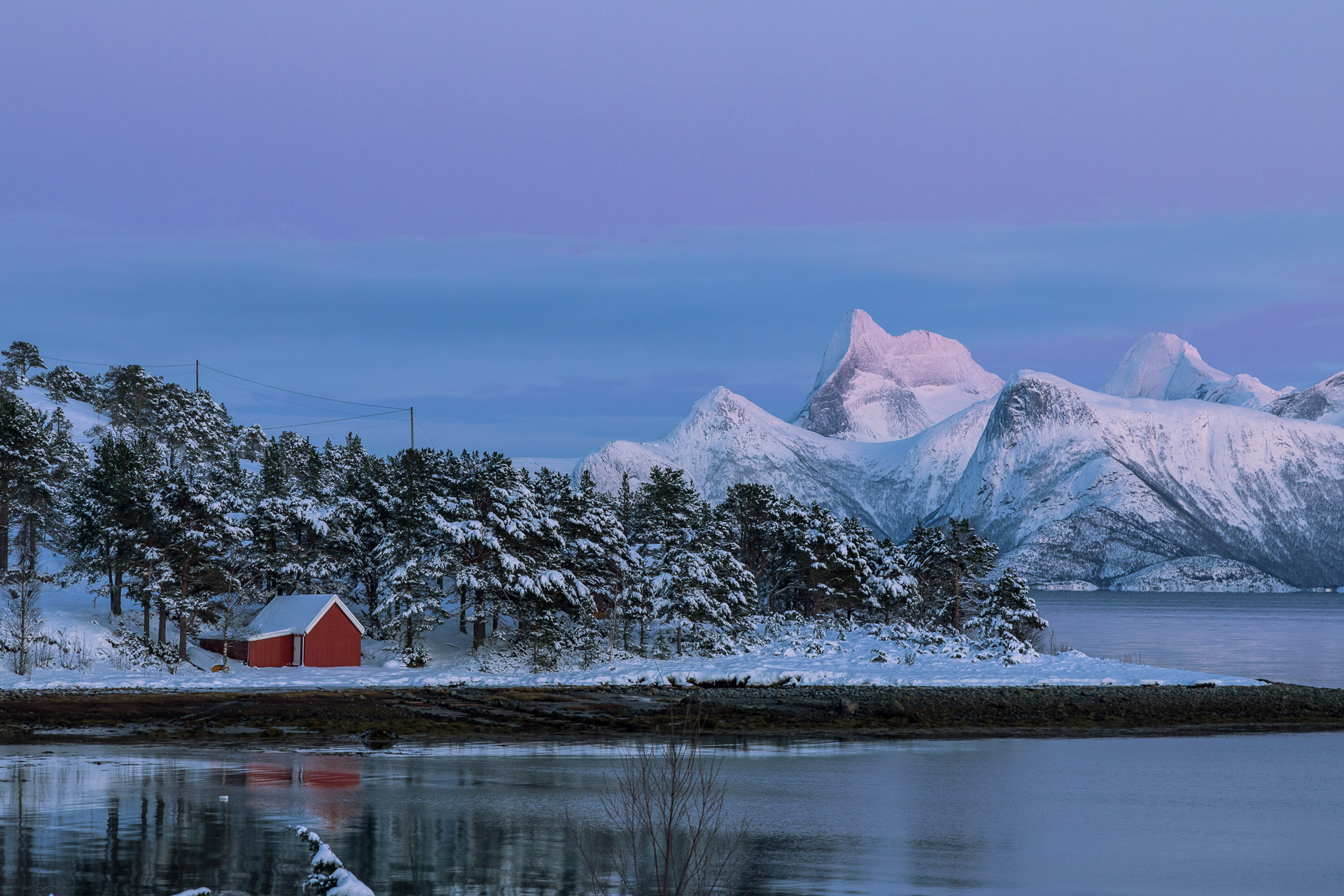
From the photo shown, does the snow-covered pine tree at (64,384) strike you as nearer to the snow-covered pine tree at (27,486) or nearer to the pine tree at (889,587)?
the snow-covered pine tree at (27,486)

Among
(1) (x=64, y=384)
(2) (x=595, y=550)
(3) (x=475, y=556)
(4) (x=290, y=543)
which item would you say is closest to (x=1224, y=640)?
(2) (x=595, y=550)

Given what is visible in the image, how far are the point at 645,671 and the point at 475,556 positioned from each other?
10.4m

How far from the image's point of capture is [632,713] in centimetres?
4722

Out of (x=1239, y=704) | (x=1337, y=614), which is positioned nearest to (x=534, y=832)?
(x=1239, y=704)

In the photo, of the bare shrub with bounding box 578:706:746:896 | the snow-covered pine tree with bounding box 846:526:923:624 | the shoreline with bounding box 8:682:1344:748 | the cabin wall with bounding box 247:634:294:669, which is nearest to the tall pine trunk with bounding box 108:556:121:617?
the cabin wall with bounding box 247:634:294:669

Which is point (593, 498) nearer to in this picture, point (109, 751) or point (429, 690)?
point (429, 690)

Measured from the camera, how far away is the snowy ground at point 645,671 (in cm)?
5469

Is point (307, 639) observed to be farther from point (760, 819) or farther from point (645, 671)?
point (760, 819)

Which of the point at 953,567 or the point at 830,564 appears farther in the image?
the point at 953,567

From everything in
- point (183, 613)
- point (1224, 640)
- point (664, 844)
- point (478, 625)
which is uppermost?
point (183, 613)

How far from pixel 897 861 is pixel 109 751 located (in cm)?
2306

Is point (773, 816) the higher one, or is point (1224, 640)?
point (773, 816)

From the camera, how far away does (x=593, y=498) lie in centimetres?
7638

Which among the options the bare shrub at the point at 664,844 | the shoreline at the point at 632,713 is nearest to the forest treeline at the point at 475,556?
the shoreline at the point at 632,713
